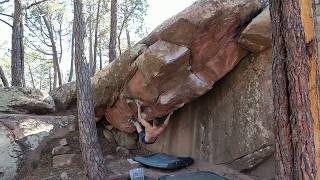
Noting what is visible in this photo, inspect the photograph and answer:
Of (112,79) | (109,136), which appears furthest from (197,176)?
(109,136)

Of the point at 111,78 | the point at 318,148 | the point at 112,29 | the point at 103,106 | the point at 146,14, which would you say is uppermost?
the point at 146,14

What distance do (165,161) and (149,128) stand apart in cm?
92

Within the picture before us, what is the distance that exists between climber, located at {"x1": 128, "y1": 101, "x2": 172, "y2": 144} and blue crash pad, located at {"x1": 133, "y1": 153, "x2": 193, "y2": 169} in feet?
1.43

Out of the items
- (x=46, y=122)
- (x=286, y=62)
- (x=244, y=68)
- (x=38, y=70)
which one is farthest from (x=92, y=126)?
(x=38, y=70)

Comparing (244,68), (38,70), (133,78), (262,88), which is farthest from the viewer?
(38,70)

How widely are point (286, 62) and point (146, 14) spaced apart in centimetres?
1608

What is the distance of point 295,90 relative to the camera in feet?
10.3

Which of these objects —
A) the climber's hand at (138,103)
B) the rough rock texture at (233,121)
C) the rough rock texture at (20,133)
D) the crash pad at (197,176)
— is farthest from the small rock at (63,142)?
the crash pad at (197,176)

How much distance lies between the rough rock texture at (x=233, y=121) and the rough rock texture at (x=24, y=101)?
3.29m

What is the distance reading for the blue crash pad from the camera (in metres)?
6.89

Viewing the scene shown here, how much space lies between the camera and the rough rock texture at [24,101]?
8.57 metres

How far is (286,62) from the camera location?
318 centimetres

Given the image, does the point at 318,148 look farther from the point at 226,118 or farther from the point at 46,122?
the point at 46,122

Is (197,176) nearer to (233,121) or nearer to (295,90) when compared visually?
(233,121)
